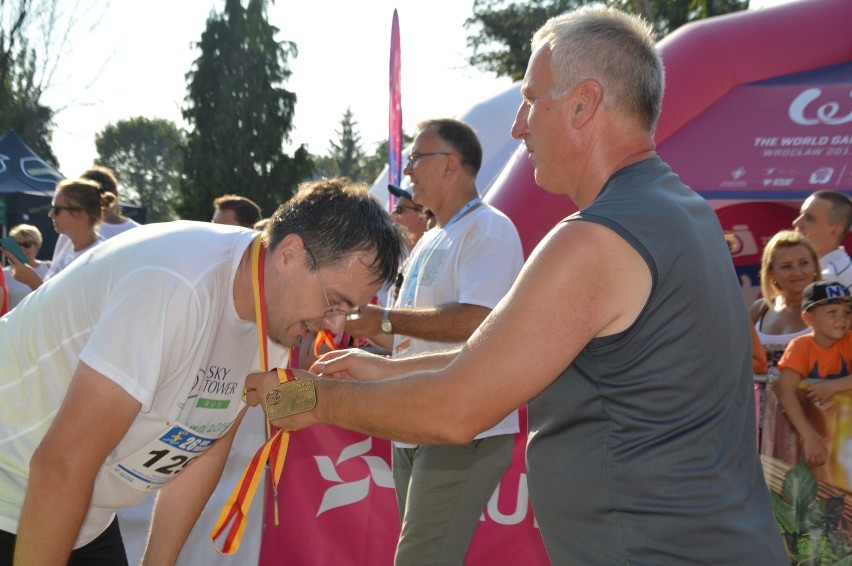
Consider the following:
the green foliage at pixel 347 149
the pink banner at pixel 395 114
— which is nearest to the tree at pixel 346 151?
the green foliage at pixel 347 149

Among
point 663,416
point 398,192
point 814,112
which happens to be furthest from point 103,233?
point 814,112

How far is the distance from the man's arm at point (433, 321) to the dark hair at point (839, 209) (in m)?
3.19

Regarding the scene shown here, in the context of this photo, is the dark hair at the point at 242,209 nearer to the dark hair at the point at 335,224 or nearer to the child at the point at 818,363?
the child at the point at 818,363

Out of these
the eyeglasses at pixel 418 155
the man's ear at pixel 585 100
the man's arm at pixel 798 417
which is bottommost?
the man's arm at pixel 798 417

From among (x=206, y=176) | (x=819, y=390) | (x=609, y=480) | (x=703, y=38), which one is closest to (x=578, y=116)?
(x=609, y=480)

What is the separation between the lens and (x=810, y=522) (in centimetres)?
445

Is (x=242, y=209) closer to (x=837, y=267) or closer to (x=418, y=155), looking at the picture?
(x=418, y=155)

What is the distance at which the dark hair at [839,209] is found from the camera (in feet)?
19.0

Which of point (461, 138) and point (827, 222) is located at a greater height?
point (461, 138)

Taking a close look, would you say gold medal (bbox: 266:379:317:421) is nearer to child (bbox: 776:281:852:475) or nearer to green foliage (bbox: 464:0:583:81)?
child (bbox: 776:281:852:475)

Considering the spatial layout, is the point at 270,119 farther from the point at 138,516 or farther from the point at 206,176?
the point at 138,516

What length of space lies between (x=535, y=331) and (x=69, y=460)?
41.2 inches

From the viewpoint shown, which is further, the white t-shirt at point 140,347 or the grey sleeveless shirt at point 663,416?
the white t-shirt at point 140,347

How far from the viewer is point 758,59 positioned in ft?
27.1
